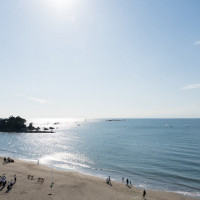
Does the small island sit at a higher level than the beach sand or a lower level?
higher

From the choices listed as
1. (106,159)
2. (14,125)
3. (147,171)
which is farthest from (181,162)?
(14,125)

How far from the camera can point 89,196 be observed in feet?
102

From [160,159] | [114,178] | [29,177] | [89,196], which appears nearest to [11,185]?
[29,177]

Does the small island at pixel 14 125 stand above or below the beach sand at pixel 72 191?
above

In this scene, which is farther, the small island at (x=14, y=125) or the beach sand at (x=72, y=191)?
the small island at (x=14, y=125)

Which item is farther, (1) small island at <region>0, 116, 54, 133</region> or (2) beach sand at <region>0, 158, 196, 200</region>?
(1) small island at <region>0, 116, 54, 133</region>

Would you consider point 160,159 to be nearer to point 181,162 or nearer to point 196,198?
point 181,162

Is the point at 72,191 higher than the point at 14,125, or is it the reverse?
the point at 14,125

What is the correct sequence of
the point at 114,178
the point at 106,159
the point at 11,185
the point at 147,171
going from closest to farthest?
1. the point at 11,185
2. the point at 114,178
3. the point at 147,171
4. the point at 106,159

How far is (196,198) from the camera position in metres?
31.9

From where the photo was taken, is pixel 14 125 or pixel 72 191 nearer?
pixel 72 191

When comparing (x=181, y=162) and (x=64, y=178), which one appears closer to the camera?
(x=64, y=178)

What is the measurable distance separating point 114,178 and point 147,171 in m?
8.96

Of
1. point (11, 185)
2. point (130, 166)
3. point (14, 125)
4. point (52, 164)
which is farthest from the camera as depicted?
point (14, 125)
